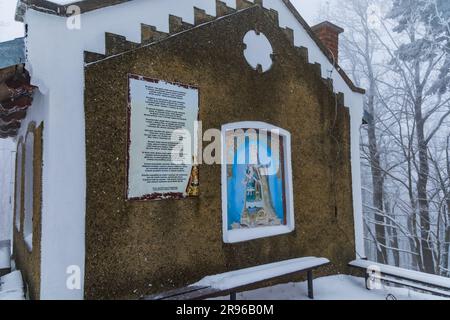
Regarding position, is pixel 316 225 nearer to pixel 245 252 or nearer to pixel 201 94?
pixel 245 252

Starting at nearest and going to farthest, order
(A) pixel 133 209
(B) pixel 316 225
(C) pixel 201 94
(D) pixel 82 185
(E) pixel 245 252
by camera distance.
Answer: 1. (D) pixel 82 185
2. (A) pixel 133 209
3. (C) pixel 201 94
4. (E) pixel 245 252
5. (B) pixel 316 225

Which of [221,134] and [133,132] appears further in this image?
[221,134]

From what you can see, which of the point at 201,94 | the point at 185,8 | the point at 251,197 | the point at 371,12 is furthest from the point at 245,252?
the point at 371,12

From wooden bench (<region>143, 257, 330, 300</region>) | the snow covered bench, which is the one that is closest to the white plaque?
wooden bench (<region>143, 257, 330, 300</region>)

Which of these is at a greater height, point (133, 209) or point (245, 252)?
point (133, 209)

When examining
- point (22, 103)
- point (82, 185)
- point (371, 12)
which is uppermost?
point (371, 12)

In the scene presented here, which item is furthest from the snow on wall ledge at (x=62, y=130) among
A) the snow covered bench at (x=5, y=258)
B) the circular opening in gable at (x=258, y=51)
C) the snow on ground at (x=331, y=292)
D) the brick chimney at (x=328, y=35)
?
the brick chimney at (x=328, y=35)

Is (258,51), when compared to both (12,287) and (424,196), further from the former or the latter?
(424,196)

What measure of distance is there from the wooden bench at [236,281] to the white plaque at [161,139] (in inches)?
42.9

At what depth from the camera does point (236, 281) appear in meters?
4.30

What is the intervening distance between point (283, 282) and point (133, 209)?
282 cm

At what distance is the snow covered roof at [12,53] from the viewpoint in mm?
3627

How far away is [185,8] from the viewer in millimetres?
4688

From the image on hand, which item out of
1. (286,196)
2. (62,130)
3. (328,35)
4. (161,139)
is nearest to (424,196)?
(328,35)
